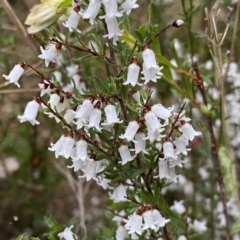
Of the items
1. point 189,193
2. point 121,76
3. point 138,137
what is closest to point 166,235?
point 138,137

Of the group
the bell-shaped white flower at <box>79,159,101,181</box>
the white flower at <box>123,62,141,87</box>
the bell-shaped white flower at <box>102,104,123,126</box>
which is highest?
the white flower at <box>123,62,141,87</box>

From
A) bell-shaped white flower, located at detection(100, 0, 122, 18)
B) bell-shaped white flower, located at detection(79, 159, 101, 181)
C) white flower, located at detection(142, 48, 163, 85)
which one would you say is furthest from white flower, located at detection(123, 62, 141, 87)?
bell-shaped white flower, located at detection(79, 159, 101, 181)

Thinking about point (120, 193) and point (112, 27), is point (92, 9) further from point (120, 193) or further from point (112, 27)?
point (120, 193)

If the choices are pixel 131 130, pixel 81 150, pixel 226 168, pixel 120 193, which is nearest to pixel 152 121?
pixel 131 130

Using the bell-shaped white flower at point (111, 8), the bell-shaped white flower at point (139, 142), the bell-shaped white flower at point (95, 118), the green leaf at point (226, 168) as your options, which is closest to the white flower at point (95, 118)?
the bell-shaped white flower at point (95, 118)

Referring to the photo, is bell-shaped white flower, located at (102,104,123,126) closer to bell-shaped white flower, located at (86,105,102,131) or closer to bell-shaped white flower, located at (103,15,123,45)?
bell-shaped white flower, located at (86,105,102,131)

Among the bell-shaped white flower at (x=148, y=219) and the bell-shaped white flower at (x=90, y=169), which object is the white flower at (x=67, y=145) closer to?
the bell-shaped white flower at (x=90, y=169)

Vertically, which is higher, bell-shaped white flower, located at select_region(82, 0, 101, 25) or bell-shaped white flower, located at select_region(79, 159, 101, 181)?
bell-shaped white flower, located at select_region(82, 0, 101, 25)
